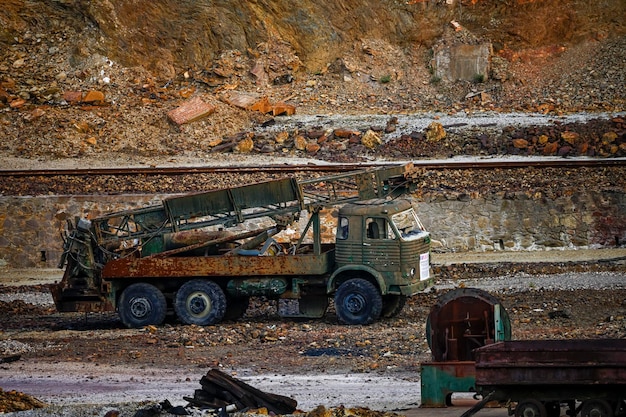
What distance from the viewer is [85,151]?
3356 centimetres

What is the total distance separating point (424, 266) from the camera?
64.5 feet

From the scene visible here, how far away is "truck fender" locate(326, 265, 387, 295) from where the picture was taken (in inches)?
756

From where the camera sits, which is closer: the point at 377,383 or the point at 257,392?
the point at 257,392

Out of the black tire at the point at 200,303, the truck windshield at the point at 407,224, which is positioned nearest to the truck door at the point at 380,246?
the truck windshield at the point at 407,224

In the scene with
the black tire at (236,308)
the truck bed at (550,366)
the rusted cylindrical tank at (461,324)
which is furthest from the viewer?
the black tire at (236,308)

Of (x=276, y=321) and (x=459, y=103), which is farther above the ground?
(x=459, y=103)

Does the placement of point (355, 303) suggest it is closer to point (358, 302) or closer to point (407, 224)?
point (358, 302)

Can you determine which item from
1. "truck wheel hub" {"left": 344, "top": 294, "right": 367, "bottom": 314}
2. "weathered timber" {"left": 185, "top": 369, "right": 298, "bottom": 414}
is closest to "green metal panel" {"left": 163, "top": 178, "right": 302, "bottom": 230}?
"truck wheel hub" {"left": 344, "top": 294, "right": 367, "bottom": 314}

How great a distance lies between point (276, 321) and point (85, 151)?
14833mm

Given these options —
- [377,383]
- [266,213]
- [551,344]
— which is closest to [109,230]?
[266,213]

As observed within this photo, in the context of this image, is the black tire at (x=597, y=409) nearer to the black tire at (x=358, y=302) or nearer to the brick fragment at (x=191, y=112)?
the black tire at (x=358, y=302)

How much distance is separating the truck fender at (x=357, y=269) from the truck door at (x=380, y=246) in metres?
0.10

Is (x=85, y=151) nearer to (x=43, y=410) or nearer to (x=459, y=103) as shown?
(x=459, y=103)

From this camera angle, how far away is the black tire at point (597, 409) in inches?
451
